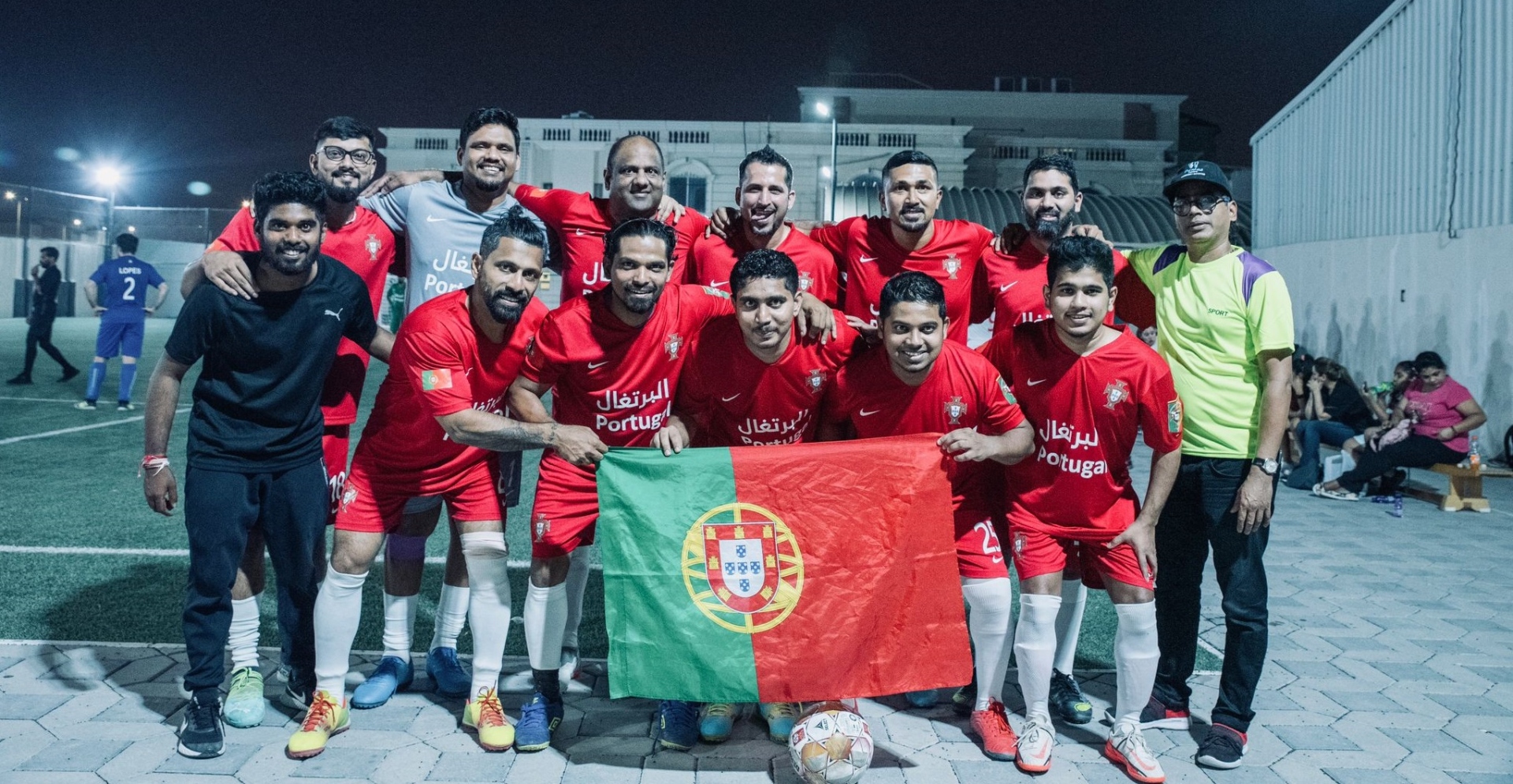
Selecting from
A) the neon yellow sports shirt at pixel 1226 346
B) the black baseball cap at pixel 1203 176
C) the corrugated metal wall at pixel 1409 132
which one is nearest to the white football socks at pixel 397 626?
the neon yellow sports shirt at pixel 1226 346

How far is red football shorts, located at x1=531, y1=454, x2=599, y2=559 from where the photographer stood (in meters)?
4.21

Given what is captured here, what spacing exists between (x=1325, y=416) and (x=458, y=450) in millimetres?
11674

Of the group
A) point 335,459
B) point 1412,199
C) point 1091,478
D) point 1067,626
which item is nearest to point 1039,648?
point 1067,626

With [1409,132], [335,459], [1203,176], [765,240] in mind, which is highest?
[1409,132]

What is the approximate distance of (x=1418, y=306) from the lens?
48.6 feet

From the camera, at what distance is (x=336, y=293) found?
14.1ft

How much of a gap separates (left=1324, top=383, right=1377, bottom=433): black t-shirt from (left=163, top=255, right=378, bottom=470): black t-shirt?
12.2 m

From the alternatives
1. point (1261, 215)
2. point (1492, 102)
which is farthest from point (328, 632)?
point (1261, 215)

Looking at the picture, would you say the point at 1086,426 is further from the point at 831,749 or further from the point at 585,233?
the point at 585,233

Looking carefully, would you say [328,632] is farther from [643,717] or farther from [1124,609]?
[1124,609]

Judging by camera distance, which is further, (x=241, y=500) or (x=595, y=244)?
(x=595, y=244)

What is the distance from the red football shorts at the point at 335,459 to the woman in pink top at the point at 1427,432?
32.8ft

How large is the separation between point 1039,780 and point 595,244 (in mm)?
3240

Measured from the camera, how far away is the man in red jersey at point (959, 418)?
402 centimetres
